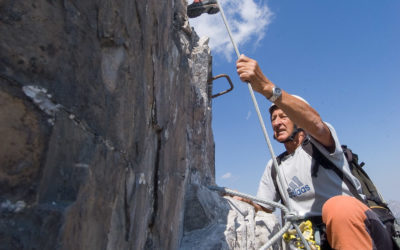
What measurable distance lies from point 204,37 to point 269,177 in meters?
2.28

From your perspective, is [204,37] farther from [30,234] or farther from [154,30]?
[30,234]

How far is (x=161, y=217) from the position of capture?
1.99 meters

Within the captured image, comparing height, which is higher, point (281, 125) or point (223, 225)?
point (281, 125)

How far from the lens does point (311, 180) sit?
3.06m

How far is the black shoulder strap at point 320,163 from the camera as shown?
2.78m

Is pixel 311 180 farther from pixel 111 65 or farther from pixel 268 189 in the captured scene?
pixel 111 65

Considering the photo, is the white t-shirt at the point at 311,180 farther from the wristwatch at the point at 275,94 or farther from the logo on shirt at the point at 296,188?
the wristwatch at the point at 275,94

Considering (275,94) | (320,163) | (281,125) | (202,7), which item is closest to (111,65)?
(275,94)

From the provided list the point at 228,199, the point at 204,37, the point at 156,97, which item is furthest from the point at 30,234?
the point at 204,37

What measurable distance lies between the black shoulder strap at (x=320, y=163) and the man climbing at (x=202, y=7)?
94.5 inches

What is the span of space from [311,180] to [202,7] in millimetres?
2903

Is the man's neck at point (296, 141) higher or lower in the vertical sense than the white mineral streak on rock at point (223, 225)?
higher

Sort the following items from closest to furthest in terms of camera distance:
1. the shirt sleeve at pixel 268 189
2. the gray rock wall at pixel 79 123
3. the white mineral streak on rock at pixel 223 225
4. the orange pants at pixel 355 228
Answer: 1. the gray rock wall at pixel 79 123
2. the orange pants at pixel 355 228
3. the white mineral streak on rock at pixel 223 225
4. the shirt sleeve at pixel 268 189

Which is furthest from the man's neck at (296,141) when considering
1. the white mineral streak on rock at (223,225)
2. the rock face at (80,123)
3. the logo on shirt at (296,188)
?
the rock face at (80,123)
